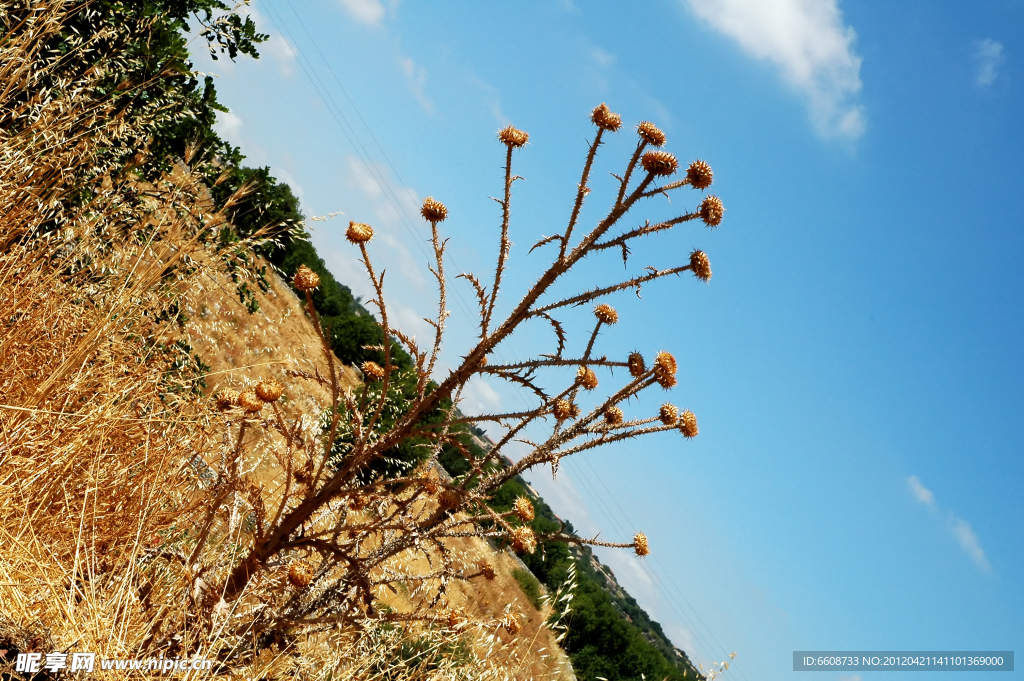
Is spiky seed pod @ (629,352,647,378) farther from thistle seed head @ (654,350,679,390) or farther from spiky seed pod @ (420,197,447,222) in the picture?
spiky seed pod @ (420,197,447,222)

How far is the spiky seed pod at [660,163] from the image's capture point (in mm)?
2049

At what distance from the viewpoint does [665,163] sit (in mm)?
2047

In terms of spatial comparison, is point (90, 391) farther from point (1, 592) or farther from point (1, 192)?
point (1, 592)

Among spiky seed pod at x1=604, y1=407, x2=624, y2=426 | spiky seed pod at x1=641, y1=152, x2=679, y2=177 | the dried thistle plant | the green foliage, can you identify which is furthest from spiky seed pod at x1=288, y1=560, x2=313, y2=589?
the green foliage

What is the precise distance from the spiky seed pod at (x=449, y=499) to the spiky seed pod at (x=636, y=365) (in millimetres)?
688

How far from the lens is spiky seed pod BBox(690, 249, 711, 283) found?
6.92 feet

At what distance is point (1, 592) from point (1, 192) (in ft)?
5.88

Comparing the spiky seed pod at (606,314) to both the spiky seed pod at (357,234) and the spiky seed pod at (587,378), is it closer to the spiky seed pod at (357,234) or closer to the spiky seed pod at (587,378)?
the spiky seed pod at (587,378)

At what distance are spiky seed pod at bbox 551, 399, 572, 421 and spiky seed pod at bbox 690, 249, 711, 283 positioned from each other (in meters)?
0.64

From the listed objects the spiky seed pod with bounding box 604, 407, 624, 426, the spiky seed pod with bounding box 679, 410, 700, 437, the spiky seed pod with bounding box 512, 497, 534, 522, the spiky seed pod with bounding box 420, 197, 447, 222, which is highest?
the spiky seed pod with bounding box 420, 197, 447, 222

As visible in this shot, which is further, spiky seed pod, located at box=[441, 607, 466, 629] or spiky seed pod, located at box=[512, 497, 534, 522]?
spiky seed pod, located at box=[441, 607, 466, 629]

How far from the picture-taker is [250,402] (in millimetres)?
2330

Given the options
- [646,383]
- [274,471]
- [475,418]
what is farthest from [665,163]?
[274,471]

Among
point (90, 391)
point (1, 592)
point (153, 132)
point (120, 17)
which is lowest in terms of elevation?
point (1, 592)
